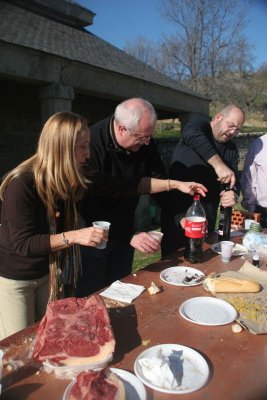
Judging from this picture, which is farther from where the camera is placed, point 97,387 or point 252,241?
point 252,241

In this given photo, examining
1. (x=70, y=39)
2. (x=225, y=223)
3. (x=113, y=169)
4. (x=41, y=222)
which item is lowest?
(x=225, y=223)

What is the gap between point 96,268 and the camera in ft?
10.1

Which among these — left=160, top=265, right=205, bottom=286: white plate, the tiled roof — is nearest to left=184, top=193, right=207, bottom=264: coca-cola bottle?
left=160, top=265, right=205, bottom=286: white plate

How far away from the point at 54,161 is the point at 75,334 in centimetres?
102

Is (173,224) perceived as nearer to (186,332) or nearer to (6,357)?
(186,332)

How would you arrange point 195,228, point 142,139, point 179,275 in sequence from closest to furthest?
point 179,275 < point 195,228 < point 142,139

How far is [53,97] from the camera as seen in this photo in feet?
22.0

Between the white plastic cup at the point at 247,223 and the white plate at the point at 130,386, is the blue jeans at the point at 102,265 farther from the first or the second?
the white plate at the point at 130,386

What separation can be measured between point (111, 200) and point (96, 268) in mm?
599

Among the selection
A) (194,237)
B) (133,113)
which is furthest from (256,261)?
(133,113)

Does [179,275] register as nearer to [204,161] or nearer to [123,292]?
[123,292]

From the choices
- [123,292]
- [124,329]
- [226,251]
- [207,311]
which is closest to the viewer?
[124,329]

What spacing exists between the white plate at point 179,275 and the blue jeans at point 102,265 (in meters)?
0.75

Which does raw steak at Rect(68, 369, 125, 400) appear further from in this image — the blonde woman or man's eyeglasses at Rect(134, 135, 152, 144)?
man's eyeglasses at Rect(134, 135, 152, 144)
